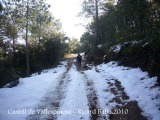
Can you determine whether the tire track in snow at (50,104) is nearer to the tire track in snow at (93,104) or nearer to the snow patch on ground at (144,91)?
the tire track in snow at (93,104)

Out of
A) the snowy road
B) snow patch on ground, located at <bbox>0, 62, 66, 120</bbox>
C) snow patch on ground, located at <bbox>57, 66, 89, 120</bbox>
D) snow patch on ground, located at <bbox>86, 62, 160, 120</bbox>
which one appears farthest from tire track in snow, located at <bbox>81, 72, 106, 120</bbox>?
snow patch on ground, located at <bbox>0, 62, 66, 120</bbox>

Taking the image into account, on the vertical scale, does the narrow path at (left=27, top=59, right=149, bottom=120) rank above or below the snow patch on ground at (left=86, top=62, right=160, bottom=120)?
below

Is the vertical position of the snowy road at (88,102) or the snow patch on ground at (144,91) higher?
the snow patch on ground at (144,91)

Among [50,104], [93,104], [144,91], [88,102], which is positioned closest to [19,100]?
[50,104]

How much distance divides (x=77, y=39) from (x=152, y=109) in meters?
67.3

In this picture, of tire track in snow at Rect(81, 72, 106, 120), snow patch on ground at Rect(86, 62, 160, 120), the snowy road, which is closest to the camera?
snow patch on ground at Rect(86, 62, 160, 120)

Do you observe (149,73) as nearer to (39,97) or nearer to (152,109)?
(152,109)

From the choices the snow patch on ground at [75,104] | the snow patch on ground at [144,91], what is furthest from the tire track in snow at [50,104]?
the snow patch on ground at [144,91]

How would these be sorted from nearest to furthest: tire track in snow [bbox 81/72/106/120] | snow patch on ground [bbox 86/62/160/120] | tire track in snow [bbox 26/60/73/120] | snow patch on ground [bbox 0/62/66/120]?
snow patch on ground [bbox 86/62/160/120] < tire track in snow [bbox 81/72/106/120] < tire track in snow [bbox 26/60/73/120] < snow patch on ground [bbox 0/62/66/120]

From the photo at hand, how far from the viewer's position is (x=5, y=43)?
31.5 meters

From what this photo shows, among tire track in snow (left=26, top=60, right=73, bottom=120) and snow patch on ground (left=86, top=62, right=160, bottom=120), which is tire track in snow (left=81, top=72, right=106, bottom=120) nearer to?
snow patch on ground (left=86, top=62, right=160, bottom=120)

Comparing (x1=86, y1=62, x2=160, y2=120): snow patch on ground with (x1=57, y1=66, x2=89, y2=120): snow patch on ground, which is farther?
(x1=57, y1=66, x2=89, y2=120): snow patch on ground

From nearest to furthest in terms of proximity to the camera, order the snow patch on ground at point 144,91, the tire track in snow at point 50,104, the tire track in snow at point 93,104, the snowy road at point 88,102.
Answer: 1. the snow patch on ground at point 144,91
2. the tire track in snow at point 93,104
3. the snowy road at point 88,102
4. the tire track in snow at point 50,104

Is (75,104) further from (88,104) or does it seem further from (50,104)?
(50,104)
